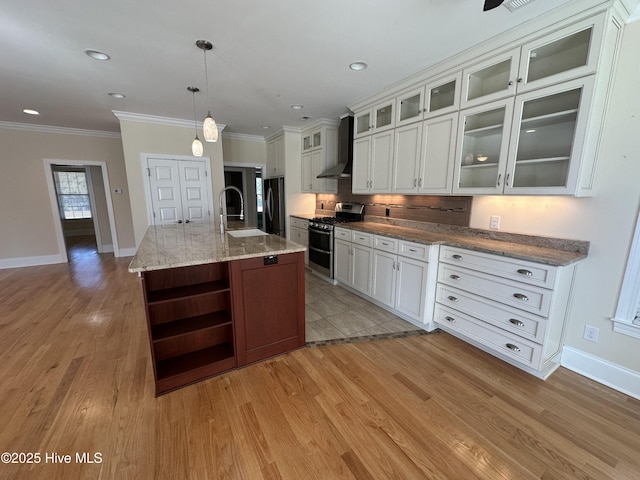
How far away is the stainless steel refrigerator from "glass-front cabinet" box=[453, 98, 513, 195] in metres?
3.34

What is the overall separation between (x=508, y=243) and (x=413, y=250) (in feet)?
2.69

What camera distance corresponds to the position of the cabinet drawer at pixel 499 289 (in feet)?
6.14

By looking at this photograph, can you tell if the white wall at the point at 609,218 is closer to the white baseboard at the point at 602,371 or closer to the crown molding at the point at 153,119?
the white baseboard at the point at 602,371

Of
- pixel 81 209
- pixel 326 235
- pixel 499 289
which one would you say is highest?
pixel 81 209

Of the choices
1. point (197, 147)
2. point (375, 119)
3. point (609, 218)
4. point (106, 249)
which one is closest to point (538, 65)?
point (609, 218)

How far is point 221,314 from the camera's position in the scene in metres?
2.11

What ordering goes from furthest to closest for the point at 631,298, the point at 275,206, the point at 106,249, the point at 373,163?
the point at 106,249
the point at 275,206
the point at 373,163
the point at 631,298

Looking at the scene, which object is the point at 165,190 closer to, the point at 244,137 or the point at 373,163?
the point at 244,137

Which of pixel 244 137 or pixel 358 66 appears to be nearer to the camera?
pixel 358 66

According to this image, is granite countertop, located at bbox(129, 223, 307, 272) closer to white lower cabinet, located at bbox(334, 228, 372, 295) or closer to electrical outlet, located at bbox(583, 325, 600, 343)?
white lower cabinet, located at bbox(334, 228, 372, 295)

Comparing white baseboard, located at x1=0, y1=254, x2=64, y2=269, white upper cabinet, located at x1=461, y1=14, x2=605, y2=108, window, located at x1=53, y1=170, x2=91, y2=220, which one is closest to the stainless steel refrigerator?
white upper cabinet, located at x1=461, y1=14, x2=605, y2=108

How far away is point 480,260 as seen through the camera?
2.19 meters

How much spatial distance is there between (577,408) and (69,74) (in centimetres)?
529

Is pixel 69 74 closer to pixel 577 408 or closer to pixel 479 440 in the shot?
pixel 479 440
